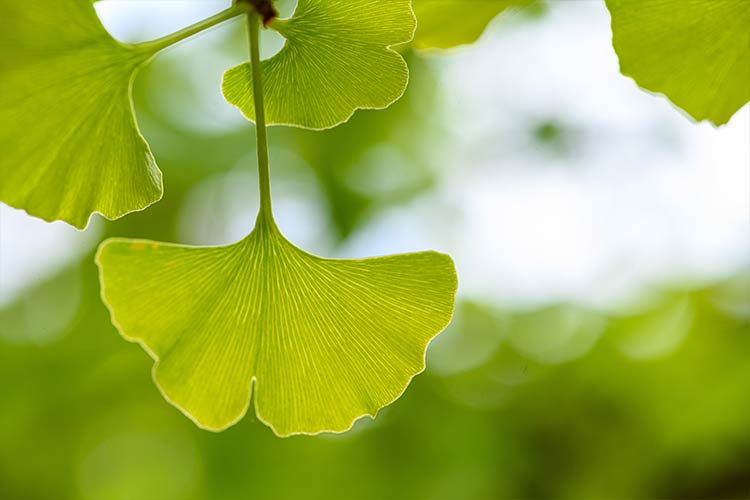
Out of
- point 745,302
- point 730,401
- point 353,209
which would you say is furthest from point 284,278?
point 745,302

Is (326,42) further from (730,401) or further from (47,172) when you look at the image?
(730,401)

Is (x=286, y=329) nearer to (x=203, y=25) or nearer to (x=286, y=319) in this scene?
(x=286, y=319)

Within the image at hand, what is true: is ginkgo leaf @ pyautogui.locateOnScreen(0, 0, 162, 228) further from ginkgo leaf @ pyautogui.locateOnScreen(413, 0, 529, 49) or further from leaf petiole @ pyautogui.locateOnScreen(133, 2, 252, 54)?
ginkgo leaf @ pyautogui.locateOnScreen(413, 0, 529, 49)

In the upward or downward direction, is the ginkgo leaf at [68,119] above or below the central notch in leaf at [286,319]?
above

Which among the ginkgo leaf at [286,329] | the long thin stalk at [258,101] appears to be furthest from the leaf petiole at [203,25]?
the ginkgo leaf at [286,329]

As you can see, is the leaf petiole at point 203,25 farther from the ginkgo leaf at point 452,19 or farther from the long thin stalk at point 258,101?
the ginkgo leaf at point 452,19

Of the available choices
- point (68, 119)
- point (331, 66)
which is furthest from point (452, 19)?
point (68, 119)
